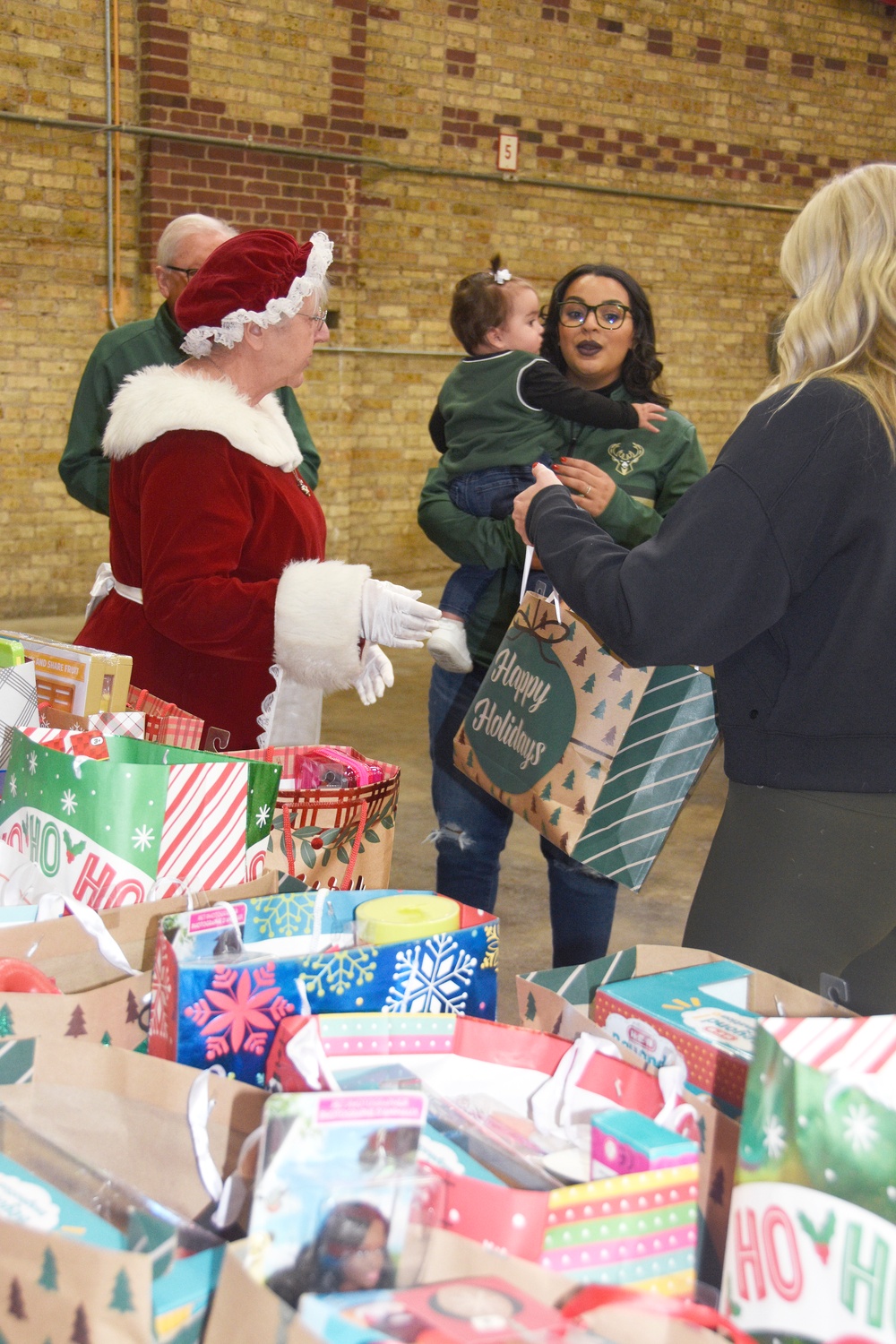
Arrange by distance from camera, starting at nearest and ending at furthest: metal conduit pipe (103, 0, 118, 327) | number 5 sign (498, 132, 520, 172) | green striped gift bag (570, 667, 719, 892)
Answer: green striped gift bag (570, 667, 719, 892)
metal conduit pipe (103, 0, 118, 327)
number 5 sign (498, 132, 520, 172)

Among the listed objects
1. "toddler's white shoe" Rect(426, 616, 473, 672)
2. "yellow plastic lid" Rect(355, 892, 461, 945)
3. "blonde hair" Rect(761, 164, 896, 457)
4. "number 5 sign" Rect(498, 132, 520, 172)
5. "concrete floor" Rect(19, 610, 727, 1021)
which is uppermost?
"number 5 sign" Rect(498, 132, 520, 172)

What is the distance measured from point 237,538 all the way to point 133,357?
1.73 metres

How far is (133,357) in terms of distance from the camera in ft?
11.0

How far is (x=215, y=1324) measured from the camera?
0.62 metres

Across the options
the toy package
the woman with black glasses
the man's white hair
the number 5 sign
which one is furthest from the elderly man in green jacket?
the number 5 sign

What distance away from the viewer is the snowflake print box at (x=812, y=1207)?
2.00 ft

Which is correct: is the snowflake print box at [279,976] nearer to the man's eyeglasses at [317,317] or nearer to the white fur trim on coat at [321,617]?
the white fur trim on coat at [321,617]

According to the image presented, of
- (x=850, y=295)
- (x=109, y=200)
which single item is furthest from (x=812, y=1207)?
(x=109, y=200)

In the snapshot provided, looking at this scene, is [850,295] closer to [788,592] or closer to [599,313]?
[788,592]

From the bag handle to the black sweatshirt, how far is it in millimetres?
735

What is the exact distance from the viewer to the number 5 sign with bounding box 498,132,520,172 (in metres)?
7.82

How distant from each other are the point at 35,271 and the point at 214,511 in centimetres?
506

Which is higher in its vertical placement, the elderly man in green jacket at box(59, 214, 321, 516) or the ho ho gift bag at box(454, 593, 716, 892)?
the elderly man in green jacket at box(59, 214, 321, 516)

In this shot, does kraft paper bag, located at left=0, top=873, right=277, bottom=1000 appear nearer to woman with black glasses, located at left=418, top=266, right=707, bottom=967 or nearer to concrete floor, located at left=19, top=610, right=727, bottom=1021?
woman with black glasses, located at left=418, top=266, right=707, bottom=967
